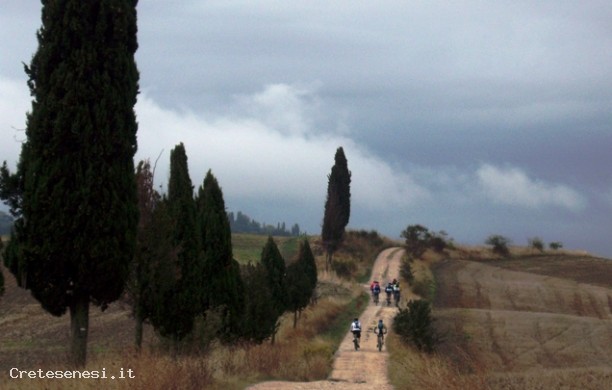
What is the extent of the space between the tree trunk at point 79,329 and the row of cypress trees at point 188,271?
129 inches

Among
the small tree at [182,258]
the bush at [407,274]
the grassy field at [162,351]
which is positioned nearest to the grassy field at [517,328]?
the bush at [407,274]

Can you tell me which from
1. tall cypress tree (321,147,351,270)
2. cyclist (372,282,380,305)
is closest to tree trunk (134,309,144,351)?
cyclist (372,282,380,305)

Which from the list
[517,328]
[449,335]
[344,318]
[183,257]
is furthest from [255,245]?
[183,257]

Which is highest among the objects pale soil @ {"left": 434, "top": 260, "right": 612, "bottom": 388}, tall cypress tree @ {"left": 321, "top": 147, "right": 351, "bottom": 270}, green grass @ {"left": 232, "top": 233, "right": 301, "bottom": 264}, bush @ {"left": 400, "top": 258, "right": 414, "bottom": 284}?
tall cypress tree @ {"left": 321, "top": 147, "right": 351, "bottom": 270}

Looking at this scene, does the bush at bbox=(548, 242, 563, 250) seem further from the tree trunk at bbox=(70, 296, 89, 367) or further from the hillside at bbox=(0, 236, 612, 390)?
the tree trunk at bbox=(70, 296, 89, 367)

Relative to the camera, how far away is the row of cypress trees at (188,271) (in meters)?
19.5

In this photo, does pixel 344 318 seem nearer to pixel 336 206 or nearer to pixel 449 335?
pixel 449 335

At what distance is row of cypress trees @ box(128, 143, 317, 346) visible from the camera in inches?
767

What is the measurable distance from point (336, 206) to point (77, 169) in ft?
207

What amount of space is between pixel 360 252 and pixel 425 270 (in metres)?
12.6

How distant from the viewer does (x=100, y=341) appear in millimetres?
34375

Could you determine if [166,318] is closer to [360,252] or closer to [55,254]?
[55,254]

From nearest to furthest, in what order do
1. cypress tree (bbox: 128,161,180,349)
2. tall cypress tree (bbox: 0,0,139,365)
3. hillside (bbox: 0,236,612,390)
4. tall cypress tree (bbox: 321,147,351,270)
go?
hillside (bbox: 0,236,612,390)
tall cypress tree (bbox: 0,0,139,365)
cypress tree (bbox: 128,161,180,349)
tall cypress tree (bbox: 321,147,351,270)

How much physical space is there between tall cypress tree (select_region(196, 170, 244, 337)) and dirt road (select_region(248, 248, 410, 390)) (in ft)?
13.4
